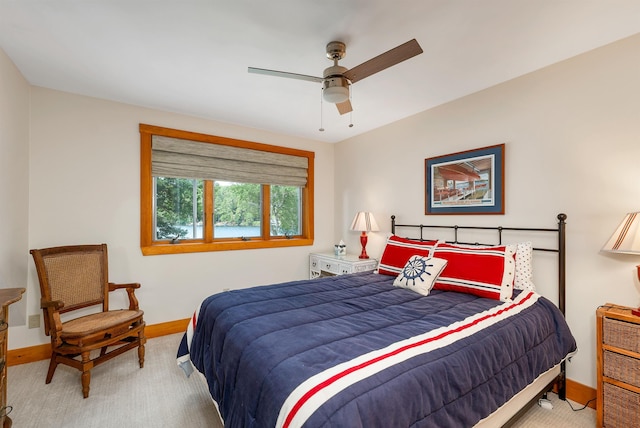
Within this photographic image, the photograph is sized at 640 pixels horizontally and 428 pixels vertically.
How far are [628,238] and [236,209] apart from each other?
3683 mm

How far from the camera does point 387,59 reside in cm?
167

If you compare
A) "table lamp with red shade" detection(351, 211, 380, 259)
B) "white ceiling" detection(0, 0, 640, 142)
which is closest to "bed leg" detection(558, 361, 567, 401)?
"table lamp with red shade" detection(351, 211, 380, 259)

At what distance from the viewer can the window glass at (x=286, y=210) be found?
4.28 meters

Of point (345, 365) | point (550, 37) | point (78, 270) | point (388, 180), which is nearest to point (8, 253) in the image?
point (78, 270)

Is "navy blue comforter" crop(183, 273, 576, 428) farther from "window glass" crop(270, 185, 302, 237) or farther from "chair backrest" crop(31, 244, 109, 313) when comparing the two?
"window glass" crop(270, 185, 302, 237)

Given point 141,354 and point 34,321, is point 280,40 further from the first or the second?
point 34,321

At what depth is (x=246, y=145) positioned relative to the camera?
152 inches

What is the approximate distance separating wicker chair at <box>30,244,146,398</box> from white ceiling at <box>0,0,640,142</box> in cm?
158

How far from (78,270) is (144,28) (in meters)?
2.13

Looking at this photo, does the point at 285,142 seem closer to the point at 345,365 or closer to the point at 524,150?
the point at 524,150

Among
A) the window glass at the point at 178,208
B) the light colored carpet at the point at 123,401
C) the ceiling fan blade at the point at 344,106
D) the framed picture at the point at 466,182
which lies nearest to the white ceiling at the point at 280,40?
the ceiling fan blade at the point at 344,106

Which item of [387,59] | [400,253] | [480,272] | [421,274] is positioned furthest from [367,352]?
[400,253]

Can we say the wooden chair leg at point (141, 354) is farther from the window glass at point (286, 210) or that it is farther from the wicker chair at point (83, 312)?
the window glass at point (286, 210)

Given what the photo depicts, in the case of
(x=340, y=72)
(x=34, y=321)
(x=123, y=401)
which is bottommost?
(x=123, y=401)
